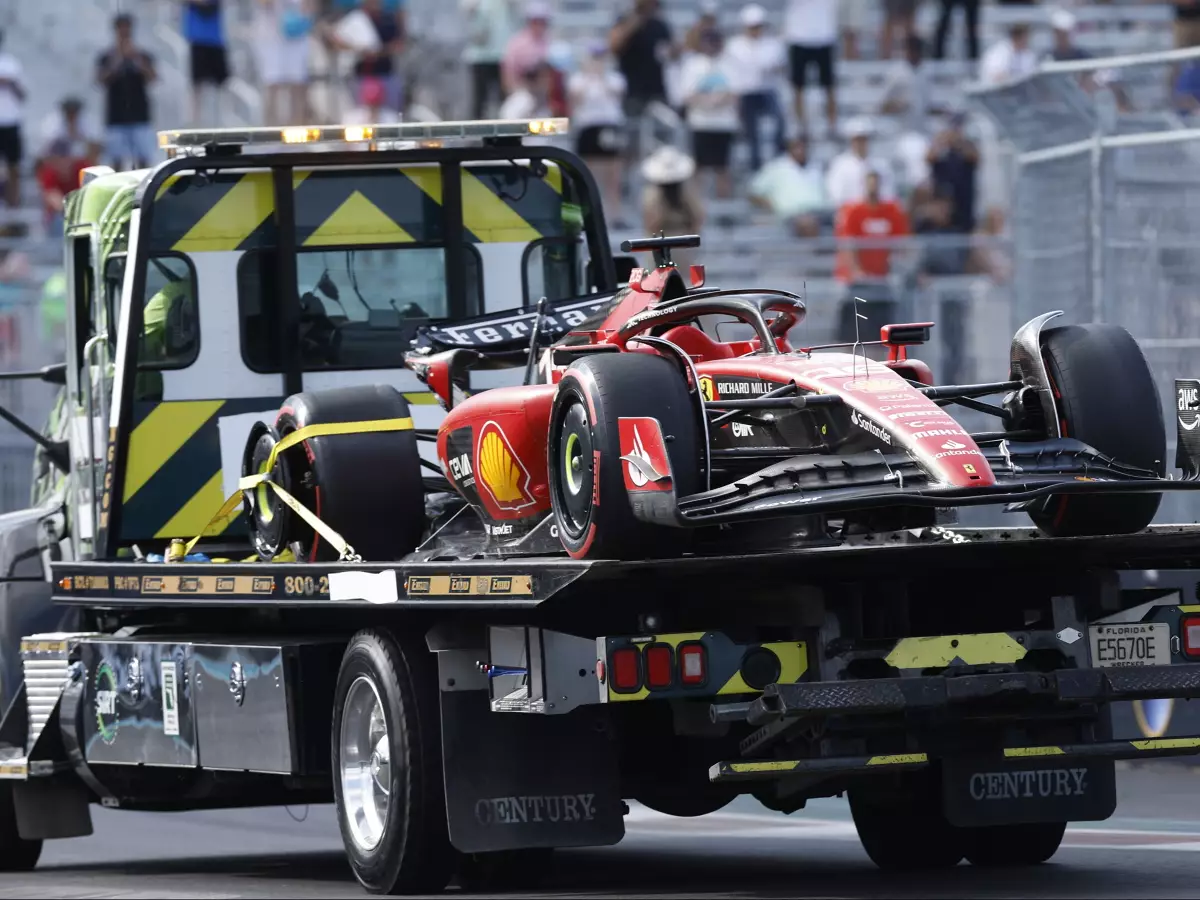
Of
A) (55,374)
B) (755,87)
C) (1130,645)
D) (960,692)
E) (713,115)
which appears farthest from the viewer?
(755,87)

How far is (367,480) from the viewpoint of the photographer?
28.9ft

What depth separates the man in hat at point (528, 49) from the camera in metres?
24.9

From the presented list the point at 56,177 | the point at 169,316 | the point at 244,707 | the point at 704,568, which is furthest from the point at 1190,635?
the point at 56,177

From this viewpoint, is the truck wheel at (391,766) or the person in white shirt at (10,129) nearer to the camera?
the truck wheel at (391,766)

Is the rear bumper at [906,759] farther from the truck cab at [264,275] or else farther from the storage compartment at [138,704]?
the truck cab at [264,275]

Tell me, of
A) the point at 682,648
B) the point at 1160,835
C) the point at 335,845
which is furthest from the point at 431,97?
the point at 682,648

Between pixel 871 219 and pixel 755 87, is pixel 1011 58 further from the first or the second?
pixel 871 219

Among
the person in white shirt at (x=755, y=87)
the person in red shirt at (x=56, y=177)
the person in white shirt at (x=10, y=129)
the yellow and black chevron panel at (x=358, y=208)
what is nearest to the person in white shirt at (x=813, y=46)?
the person in white shirt at (x=755, y=87)

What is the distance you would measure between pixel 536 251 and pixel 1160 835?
3649 mm

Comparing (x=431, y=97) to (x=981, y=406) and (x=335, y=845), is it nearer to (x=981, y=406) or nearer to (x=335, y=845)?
(x=335, y=845)

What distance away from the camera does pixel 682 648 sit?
7703mm

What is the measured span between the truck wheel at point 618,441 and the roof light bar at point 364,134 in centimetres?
319

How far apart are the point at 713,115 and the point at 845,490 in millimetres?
17502

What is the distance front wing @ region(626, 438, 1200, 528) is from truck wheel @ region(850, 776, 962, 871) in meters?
1.91
